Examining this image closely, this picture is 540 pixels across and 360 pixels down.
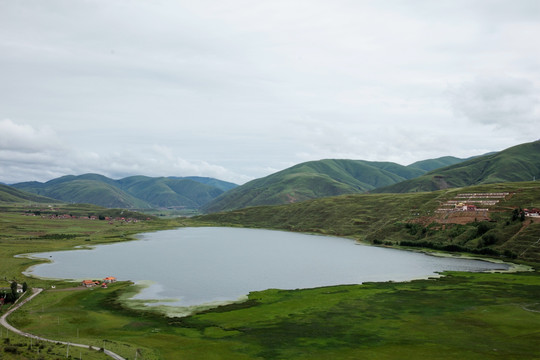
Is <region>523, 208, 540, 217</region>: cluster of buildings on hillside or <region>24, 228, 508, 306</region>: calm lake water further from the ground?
<region>523, 208, 540, 217</region>: cluster of buildings on hillside

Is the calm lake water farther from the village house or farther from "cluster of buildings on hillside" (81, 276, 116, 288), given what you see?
the village house

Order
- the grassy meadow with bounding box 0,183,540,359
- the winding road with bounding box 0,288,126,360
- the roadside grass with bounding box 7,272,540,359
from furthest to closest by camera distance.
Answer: the roadside grass with bounding box 7,272,540,359 → the grassy meadow with bounding box 0,183,540,359 → the winding road with bounding box 0,288,126,360

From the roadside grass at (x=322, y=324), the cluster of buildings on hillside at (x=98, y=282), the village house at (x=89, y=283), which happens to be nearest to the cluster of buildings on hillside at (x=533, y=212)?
the roadside grass at (x=322, y=324)

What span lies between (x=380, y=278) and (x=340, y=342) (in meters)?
71.5

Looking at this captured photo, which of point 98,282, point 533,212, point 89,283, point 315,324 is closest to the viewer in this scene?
point 315,324

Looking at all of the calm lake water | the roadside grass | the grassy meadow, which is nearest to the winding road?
the grassy meadow

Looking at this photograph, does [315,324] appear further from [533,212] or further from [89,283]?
[533,212]

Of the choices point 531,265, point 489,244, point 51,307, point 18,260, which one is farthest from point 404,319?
point 18,260

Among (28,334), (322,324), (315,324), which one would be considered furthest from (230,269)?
(28,334)

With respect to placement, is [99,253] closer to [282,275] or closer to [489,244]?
[282,275]

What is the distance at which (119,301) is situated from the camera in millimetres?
99750

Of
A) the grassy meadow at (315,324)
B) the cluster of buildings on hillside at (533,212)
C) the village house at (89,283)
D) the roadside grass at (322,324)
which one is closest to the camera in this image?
the grassy meadow at (315,324)

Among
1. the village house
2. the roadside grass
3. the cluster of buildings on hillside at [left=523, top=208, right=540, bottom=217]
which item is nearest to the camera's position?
the roadside grass

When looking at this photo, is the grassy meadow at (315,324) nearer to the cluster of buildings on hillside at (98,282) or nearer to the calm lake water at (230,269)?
the cluster of buildings on hillside at (98,282)
